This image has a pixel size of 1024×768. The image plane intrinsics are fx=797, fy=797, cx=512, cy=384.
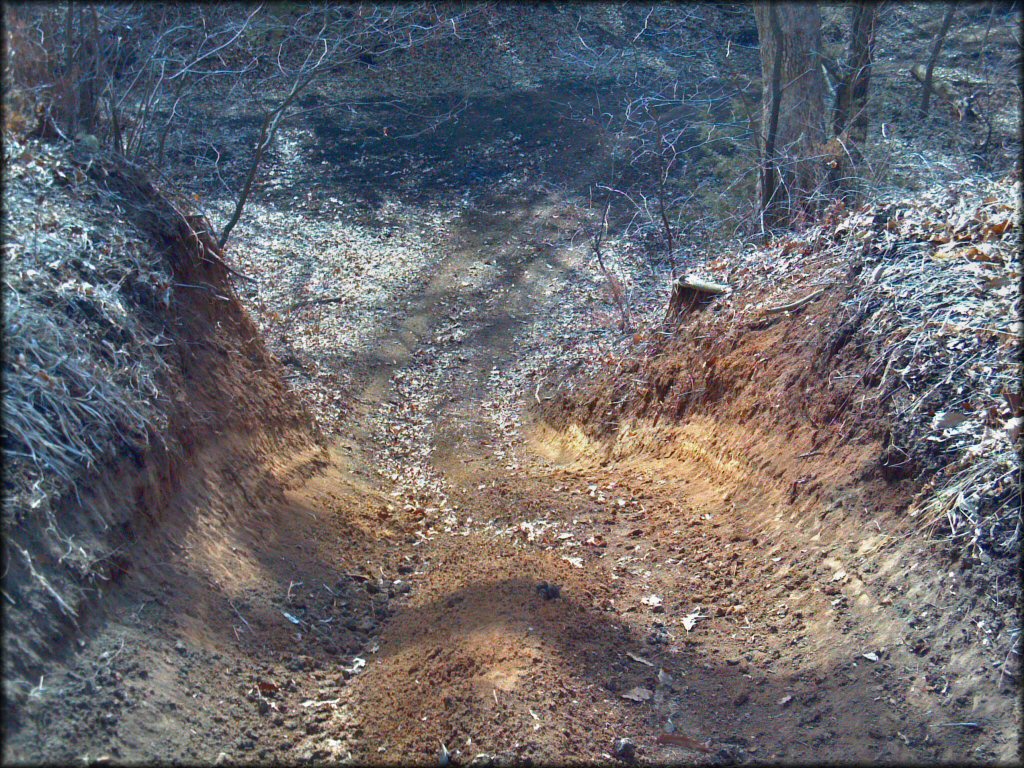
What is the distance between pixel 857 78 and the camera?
11180mm

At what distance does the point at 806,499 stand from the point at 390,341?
6939 mm

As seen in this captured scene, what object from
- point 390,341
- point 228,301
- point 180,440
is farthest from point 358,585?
point 390,341

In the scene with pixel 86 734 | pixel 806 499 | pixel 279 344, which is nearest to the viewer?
pixel 86 734

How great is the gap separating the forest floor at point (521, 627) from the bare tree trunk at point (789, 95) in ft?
13.3

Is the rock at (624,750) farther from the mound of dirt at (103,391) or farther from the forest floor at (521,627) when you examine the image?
the mound of dirt at (103,391)

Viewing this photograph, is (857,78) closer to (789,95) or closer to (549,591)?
(789,95)

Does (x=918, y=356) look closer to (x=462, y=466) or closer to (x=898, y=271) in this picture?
(x=898, y=271)

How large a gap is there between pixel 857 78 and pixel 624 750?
10439 mm

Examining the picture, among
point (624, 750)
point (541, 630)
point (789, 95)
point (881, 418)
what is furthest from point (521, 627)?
point (789, 95)

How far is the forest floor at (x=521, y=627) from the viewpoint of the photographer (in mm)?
3656

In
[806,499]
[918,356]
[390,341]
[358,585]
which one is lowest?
[390,341]

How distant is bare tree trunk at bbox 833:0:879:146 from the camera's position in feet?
35.9

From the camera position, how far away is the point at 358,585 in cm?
545

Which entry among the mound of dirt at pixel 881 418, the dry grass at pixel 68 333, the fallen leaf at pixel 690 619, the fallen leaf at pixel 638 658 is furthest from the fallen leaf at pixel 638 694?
the dry grass at pixel 68 333
